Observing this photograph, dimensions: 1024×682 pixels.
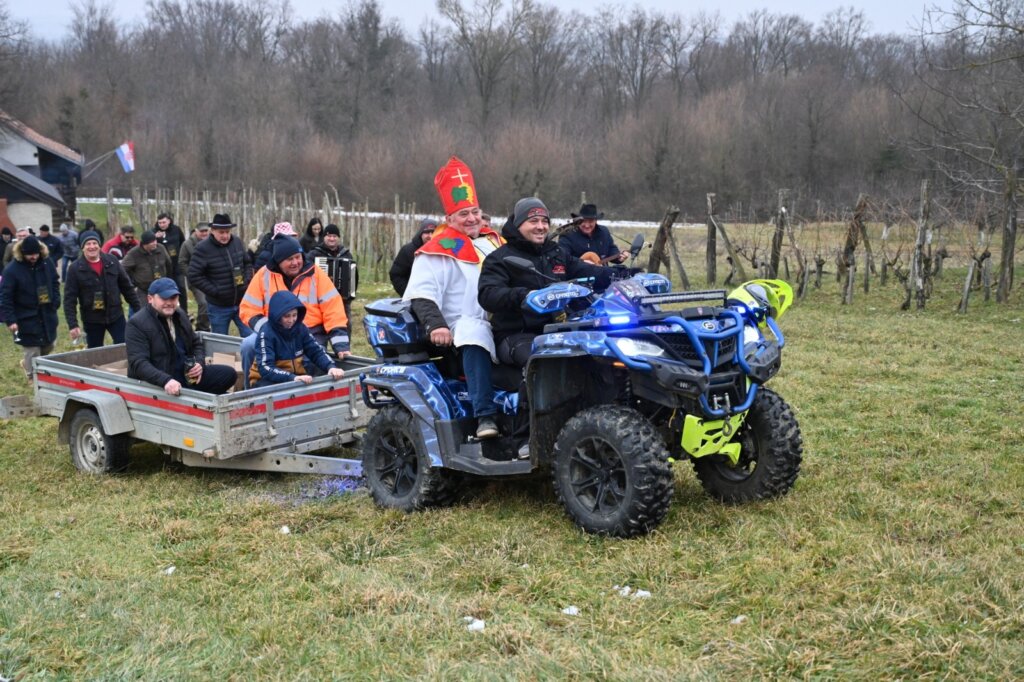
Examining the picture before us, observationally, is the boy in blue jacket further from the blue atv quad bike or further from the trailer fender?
the blue atv quad bike

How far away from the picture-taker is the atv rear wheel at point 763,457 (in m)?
5.78

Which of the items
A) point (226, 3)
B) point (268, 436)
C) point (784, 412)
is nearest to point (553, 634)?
point (784, 412)

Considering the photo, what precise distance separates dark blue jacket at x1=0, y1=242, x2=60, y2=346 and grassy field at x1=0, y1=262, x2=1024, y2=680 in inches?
143

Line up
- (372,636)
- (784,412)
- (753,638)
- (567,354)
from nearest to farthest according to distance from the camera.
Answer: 1. (753,638)
2. (372,636)
3. (567,354)
4. (784,412)

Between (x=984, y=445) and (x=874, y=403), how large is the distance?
1.66 m

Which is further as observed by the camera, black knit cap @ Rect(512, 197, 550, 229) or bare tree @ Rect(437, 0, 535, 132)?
bare tree @ Rect(437, 0, 535, 132)

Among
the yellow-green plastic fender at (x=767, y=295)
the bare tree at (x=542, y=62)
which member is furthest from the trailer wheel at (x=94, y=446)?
the bare tree at (x=542, y=62)

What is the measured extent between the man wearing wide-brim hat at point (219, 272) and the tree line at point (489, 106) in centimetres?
3391

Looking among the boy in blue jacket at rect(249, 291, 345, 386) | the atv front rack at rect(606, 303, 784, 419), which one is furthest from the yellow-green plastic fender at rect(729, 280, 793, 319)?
the boy in blue jacket at rect(249, 291, 345, 386)

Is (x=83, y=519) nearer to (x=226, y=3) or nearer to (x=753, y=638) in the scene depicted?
(x=753, y=638)

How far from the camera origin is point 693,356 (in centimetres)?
539

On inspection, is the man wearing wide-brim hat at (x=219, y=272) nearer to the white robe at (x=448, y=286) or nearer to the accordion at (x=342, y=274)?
the accordion at (x=342, y=274)

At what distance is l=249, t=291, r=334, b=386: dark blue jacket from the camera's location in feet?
25.7

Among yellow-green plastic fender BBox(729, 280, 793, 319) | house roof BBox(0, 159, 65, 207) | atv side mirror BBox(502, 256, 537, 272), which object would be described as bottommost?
yellow-green plastic fender BBox(729, 280, 793, 319)
